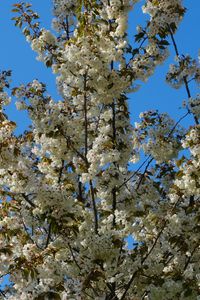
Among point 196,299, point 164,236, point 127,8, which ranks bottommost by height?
point 196,299

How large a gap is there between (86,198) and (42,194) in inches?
97.9

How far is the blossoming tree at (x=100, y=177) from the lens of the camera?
716 cm

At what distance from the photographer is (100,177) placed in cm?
830

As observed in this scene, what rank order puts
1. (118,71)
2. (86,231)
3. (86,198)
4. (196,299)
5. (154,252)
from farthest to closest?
(86,198)
(118,71)
(154,252)
(86,231)
(196,299)

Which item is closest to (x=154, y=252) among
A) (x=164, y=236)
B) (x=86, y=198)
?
(x=164, y=236)

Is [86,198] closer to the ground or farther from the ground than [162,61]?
closer to the ground

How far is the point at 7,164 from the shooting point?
8.19 metres

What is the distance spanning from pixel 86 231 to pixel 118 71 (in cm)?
256

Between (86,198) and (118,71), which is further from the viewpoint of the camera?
(86,198)

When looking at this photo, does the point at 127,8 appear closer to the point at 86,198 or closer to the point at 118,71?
the point at 118,71

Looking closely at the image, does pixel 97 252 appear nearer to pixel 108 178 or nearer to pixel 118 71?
pixel 108 178

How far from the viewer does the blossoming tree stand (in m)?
7.16

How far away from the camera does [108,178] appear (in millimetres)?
8164

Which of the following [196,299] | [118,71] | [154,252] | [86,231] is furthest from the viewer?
[118,71]
